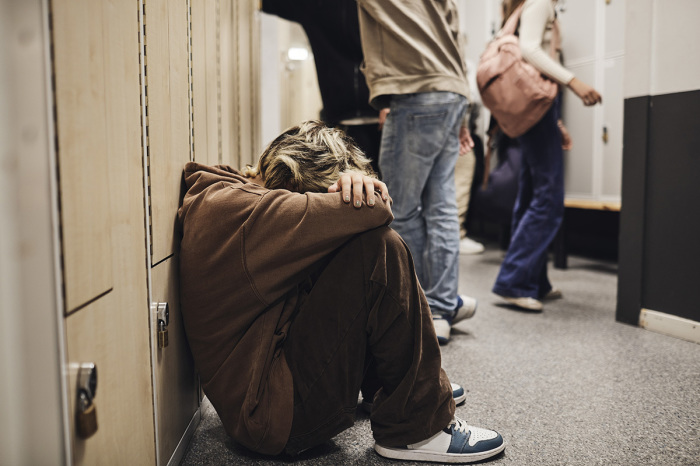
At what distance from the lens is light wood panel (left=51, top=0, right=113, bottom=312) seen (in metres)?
0.51

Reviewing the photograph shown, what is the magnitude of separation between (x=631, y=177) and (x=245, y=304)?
1.48 metres

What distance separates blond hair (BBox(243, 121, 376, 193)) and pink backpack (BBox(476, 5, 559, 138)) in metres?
1.09

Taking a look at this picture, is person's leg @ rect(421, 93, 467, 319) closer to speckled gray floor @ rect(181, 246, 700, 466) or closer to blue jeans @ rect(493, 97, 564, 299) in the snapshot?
speckled gray floor @ rect(181, 246, 700, 466)

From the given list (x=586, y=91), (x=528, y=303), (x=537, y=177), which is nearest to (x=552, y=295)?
(x=528, y=303)

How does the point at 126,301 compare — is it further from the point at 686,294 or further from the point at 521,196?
the point at 521,196

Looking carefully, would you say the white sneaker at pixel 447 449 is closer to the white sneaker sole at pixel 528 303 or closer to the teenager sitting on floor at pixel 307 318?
the teenager sitting on floor at pixel 307 318

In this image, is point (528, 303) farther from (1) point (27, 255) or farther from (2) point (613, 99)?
(1) point (27, 255)

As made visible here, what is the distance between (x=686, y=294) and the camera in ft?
5.36

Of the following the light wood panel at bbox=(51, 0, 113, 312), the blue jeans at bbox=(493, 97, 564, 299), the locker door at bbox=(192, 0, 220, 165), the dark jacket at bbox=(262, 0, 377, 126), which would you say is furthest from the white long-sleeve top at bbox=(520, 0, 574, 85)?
the light wood panel at bbox=(51, 0, 113, 312)

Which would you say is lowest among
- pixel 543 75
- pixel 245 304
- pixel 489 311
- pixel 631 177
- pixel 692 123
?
pixel 489 311

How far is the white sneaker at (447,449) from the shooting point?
0.95 meters

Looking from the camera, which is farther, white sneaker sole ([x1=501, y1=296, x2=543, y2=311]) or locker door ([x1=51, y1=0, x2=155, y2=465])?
white sneaker sole ([x1=501, y1=296, x2=543, y2=311])

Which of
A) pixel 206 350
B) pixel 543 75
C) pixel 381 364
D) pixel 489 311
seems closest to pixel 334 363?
pixel 381 364

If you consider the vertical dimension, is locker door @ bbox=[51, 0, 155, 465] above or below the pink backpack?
below
